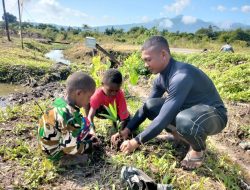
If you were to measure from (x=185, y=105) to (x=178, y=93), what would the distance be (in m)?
0.44

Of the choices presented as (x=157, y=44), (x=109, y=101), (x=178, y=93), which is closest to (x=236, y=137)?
(x=109, y=101)

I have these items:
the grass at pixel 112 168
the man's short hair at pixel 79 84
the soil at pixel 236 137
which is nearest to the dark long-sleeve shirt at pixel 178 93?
the grass at pixel 112 168

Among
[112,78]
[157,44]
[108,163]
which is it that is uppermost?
[157,44]

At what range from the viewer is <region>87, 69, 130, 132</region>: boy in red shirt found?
4285 mm

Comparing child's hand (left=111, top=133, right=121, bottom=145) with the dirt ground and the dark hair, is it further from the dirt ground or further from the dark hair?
the dark hair

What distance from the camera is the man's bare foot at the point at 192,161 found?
3549 millimetres

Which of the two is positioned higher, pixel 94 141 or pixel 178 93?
pixel 178 93

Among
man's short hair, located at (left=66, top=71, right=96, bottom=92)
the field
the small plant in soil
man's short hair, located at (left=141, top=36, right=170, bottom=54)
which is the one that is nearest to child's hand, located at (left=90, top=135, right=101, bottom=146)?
the field

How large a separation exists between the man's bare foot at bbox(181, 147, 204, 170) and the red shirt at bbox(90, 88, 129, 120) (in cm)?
108

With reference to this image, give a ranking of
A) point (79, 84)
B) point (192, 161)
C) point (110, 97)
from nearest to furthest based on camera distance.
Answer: point (79, 84) → point (192, 161) → point (110, 97)

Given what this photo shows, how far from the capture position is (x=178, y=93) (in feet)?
10.8

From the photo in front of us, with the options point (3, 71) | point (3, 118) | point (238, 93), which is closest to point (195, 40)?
point (3, 71)

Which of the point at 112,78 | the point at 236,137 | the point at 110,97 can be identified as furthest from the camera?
the point at 236,137

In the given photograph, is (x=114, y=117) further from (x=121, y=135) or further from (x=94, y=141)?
(x=94, y=141)
